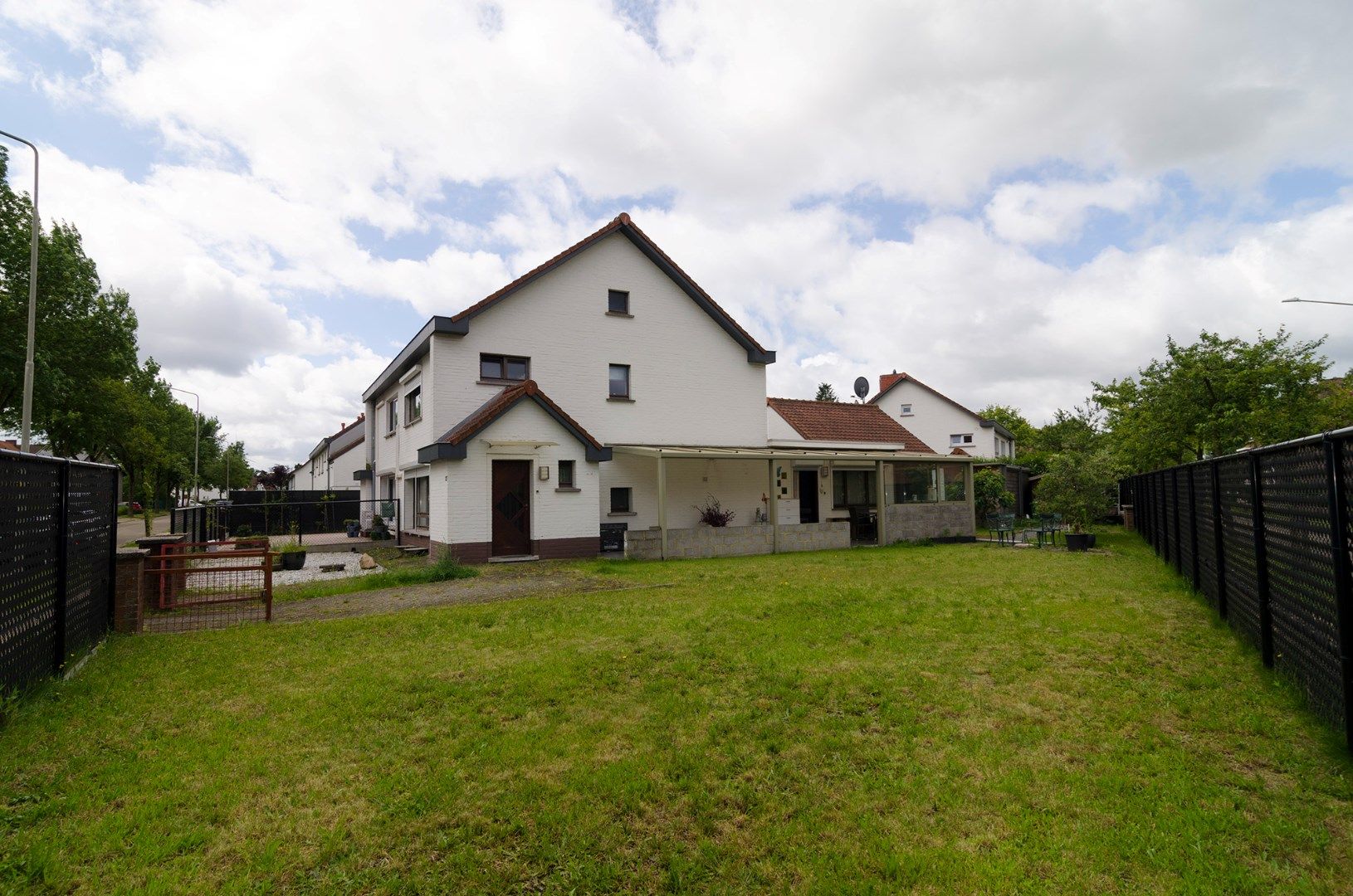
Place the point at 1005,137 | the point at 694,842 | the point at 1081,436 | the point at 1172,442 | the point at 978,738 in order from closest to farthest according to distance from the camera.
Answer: the point at 694,842, the point at 978,738, the point at 1005,137, the point at 1172,442, the point at 1081,436

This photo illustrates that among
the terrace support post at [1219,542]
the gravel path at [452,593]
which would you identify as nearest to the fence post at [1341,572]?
the terrace support post at [1219,542]

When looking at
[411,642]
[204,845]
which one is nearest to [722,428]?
A: [411,642]

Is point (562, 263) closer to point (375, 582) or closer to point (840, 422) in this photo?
point (375, 582)

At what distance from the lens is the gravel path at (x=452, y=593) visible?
10.3m

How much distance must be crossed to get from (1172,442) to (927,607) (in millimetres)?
20027

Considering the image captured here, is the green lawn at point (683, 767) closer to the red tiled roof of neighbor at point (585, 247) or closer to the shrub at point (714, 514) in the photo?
the shrub at point (714, 514)

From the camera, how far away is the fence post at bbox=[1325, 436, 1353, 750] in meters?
4.20

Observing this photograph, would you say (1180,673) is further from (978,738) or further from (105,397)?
(105,397)

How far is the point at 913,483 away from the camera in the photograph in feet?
73.2

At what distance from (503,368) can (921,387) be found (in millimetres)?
34380

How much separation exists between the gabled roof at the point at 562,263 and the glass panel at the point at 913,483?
18.7 ft

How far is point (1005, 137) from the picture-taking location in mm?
12672

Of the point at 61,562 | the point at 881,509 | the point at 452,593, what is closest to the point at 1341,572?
the point at 61,562

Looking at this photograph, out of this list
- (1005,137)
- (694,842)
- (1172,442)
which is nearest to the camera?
(694,842)
